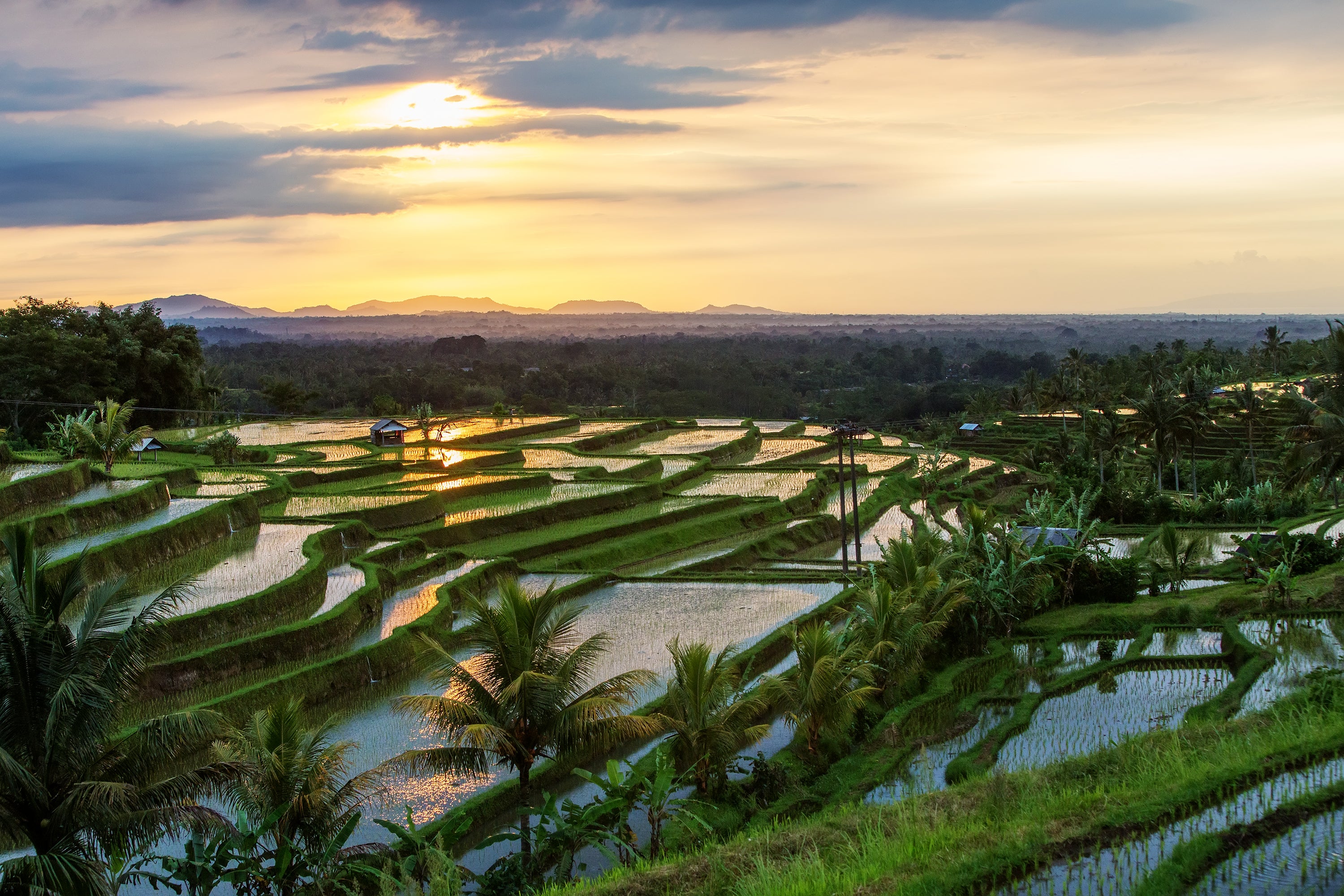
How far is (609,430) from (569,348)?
3205 inches

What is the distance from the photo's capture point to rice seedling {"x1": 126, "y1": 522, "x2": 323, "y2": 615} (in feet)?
52.1

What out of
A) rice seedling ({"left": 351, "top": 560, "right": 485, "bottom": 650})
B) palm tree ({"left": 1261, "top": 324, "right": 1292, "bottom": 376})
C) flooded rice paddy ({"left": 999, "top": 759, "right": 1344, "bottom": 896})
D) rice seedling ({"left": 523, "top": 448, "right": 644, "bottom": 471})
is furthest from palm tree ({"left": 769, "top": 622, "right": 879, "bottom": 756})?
palm tree ({"left": 1261, "top": 324, "right": 1292, "bottom": 376})

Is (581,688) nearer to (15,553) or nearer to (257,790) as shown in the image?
(257,790)

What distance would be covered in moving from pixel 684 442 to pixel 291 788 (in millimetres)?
35301

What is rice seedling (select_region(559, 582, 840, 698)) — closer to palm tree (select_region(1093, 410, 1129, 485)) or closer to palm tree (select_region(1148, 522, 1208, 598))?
palm tree (select_region(1148, 522, 1208, 598))

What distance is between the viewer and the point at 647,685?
1426cm

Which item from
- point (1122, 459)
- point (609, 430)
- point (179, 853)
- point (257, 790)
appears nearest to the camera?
point (257, 790)

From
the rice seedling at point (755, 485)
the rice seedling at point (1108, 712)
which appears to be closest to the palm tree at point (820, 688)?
the rice seedling at point (1108, 712)

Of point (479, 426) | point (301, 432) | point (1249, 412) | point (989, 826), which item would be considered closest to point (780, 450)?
point (479, 426)

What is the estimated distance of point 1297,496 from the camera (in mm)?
28438

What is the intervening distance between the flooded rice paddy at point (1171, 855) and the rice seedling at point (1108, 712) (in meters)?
2.06

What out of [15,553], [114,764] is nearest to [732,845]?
[114,764]

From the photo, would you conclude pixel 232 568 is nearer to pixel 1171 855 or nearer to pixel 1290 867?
pixel 1171 855

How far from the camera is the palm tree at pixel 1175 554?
1897 cm
